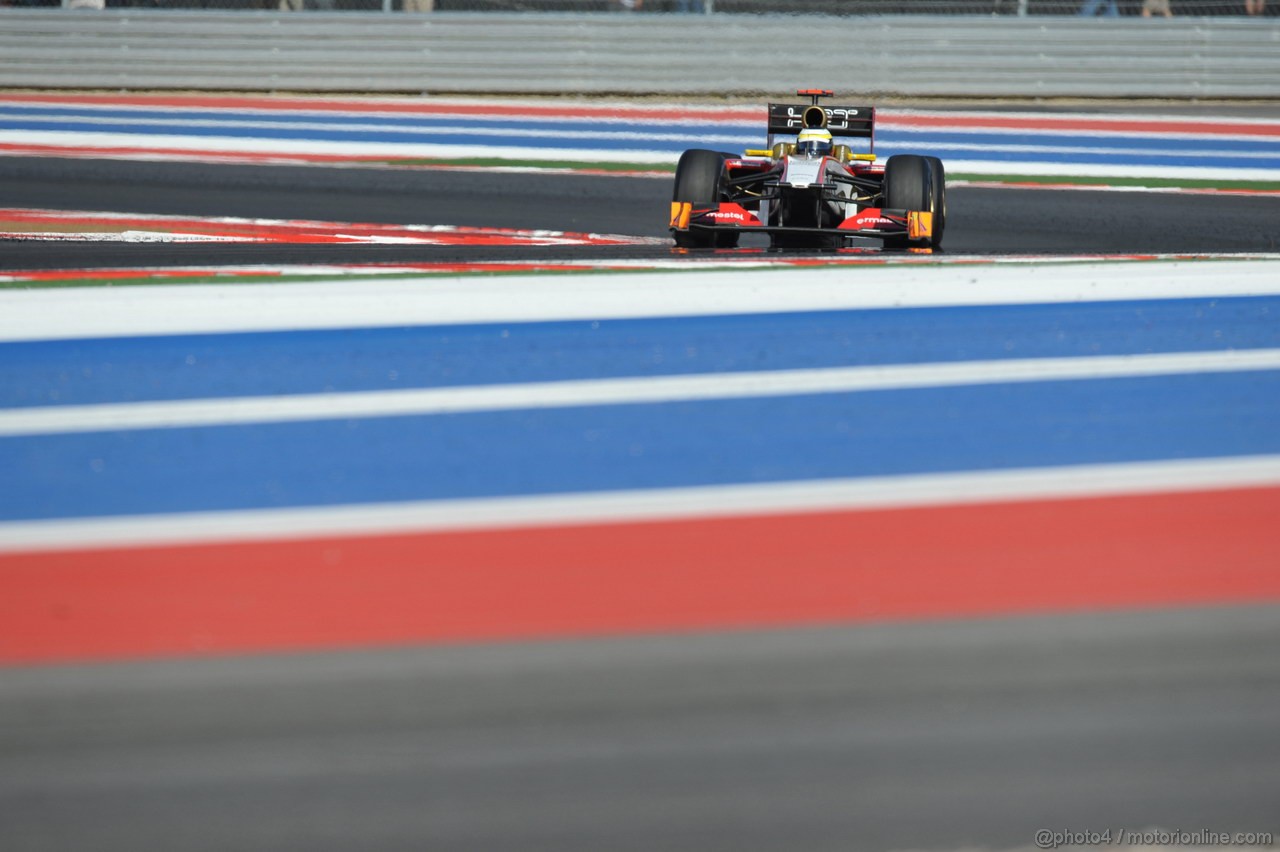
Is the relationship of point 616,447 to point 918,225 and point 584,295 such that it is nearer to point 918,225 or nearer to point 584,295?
point 584,295

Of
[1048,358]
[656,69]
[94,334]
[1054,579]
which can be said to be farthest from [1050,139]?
[1054,579]

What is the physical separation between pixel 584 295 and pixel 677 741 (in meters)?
3.64

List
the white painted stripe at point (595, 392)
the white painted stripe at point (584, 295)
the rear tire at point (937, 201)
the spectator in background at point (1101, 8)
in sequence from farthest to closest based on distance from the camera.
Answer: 1. the spectator in background at point (1101, 8)
2. the rear tire at point (937, 201)
3. the white painted stripe at point (584, 295)
4. the white painted stripe at point (595, 392)

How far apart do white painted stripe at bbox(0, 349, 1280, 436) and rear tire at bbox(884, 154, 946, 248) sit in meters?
2.91

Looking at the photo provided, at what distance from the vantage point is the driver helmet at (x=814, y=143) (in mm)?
8180

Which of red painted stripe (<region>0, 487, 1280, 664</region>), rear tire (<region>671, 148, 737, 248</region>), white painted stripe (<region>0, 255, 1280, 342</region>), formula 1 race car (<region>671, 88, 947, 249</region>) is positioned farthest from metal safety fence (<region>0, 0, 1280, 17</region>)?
red painted stripe (<region>0, 487, 1280, 664</region>)

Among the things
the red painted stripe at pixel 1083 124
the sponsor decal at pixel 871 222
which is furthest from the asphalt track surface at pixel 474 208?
the red painted stripe at pixel 1083 124

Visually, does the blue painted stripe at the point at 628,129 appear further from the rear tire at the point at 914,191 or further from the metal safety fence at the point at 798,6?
the rear tire at the point at 914,191

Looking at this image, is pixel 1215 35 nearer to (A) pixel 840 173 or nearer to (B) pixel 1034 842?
(A) pixel 840 173

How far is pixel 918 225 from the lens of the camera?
776 centimetres

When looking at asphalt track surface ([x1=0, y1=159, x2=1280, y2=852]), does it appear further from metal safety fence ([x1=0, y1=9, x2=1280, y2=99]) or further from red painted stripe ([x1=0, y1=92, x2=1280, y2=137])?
metal safety fence ([x1=0, y1=9, x2=1280, y2=99])

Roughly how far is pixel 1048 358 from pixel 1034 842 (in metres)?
2.96

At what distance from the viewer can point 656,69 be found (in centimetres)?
1572

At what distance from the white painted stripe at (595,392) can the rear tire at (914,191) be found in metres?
2.91
